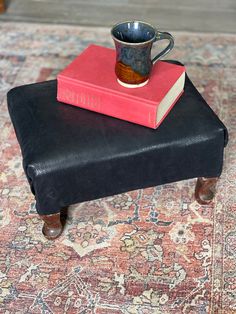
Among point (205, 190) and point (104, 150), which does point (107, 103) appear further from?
point (205, 190)

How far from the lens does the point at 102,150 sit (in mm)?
1510

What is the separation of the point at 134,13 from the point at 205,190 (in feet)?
4.79

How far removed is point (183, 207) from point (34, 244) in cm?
51

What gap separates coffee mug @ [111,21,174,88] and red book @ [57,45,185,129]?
3cm

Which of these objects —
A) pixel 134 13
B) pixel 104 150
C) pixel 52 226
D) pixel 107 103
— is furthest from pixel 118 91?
pixel 134 13

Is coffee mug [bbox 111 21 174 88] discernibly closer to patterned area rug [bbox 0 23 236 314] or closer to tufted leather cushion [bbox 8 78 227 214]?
tufted leather cushion [bbox 8 78 227 214]

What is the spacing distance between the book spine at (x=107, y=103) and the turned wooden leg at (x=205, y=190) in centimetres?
30

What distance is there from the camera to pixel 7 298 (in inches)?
60.1

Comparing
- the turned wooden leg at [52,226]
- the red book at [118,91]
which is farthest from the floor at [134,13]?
the turned wooden leg at [52,226]

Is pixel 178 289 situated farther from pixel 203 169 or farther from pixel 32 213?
pixel 32 213

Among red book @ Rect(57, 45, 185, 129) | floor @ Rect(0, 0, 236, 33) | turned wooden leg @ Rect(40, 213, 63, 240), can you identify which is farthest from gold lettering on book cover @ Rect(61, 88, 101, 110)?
floor @ Rect(0, 0, 236, 33)

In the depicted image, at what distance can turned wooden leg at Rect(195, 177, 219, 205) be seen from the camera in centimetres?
173

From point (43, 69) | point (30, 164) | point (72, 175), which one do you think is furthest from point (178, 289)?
point (43, 69)

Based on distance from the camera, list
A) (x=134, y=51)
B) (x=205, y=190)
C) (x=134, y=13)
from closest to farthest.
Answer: (x=134, y=51) < (x=205, y=190) < (x=134, y=13)
